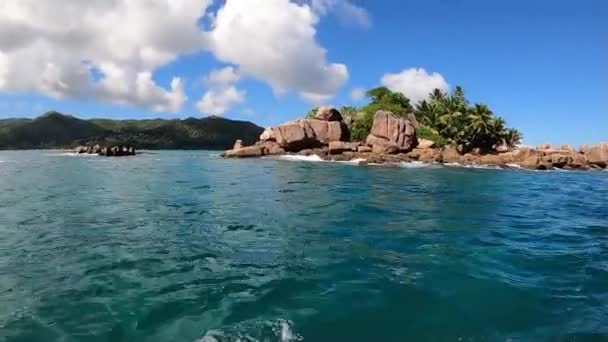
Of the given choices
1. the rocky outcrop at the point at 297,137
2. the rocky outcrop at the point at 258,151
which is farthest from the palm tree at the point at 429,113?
the rocky outcrop at the point at 258,151

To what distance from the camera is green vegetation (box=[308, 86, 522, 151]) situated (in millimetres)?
91938

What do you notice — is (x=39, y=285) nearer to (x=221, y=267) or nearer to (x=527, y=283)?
(x=221, y=267)

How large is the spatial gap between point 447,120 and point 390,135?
15.5m

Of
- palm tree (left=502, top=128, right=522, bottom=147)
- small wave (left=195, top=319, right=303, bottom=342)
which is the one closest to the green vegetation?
palm tree (left=502, top=128, right=522, bottom=147)

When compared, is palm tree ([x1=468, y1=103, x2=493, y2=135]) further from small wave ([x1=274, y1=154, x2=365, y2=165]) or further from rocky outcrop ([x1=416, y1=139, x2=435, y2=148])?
small wave ([x1=274, y1=154, x2=365, y2=165])

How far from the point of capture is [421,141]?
93250 millimetres

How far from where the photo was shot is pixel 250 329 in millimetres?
9219

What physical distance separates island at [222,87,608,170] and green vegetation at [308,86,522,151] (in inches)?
7.2

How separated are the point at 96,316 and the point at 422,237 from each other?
1226 centimetres

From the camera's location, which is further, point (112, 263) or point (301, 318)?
point (112, 263)

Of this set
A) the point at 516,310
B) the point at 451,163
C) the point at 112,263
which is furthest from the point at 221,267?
the point at 451,163

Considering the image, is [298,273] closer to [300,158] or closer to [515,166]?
[300,158]

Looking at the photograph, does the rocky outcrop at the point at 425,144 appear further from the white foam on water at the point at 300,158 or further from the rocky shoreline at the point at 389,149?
the white foam on water at the point at 300,158

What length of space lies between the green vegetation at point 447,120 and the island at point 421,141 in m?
0.18
